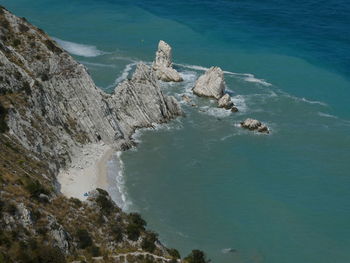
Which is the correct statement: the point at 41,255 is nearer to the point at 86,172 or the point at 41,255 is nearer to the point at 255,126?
the point at 86,172

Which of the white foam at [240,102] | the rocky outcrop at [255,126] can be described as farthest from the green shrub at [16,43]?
the white foam at [240,102]

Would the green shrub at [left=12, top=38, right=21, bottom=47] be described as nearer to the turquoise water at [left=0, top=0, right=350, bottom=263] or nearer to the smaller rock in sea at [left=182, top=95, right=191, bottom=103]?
the turquoise water at [left=0, top=0, right=350, bottom=263]

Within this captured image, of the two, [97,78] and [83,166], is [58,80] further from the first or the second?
[97,78]

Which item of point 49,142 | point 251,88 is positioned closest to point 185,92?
point 251,88

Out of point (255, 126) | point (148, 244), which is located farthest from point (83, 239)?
point (255, 126)

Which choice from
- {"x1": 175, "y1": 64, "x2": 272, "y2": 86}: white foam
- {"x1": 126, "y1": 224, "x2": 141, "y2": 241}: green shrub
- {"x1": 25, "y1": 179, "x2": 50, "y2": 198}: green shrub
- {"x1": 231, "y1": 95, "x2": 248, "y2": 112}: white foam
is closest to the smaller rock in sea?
{"x1": 231, "y1": 95, "x2": 248, "y2": 112}: white foam

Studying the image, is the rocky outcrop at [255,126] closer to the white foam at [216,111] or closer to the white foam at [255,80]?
the white foam at [216,111]
